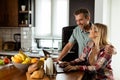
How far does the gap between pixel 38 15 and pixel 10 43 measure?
883mm

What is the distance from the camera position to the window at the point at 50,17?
484 cm

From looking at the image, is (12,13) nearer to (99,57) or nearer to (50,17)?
(50,17)

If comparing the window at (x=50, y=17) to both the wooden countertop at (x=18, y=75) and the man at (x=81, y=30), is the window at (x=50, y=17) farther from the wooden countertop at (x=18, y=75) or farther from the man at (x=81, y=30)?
the wooden countertop at (x=18, y=75)

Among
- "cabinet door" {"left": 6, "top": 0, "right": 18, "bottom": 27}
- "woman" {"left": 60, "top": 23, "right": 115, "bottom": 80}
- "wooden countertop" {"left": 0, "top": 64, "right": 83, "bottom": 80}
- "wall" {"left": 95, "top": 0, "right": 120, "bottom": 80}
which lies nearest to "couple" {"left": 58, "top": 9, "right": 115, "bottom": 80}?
"woman" {"left": 60, "top": 23, "right": 115, "bottom": 80}

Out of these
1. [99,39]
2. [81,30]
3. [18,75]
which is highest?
[81,30]

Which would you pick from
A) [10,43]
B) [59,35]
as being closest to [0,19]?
[10,43]

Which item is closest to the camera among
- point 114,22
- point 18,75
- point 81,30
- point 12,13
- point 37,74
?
point 37,74

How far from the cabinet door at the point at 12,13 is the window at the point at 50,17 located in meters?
0.45

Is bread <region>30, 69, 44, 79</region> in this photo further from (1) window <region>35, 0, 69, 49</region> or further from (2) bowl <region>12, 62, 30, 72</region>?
(1) window <region>35, 0, 69, 49</region>

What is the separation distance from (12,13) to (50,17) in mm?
829

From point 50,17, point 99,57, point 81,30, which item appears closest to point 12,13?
point 50,17

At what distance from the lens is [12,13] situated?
4824mm

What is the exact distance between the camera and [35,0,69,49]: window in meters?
4.84

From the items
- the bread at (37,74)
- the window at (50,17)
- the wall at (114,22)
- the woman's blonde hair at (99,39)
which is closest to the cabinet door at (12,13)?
the window at (50,17)
